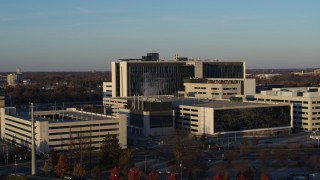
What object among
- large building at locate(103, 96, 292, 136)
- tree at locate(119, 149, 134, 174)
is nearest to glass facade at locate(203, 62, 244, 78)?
large building at locate(103, 96, 292, 136)

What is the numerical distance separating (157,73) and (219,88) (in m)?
9.93

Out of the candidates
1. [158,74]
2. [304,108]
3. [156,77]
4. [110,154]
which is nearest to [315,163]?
[110,154]

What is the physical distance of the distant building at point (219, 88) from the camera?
6519 centimetres

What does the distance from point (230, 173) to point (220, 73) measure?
43.2 m

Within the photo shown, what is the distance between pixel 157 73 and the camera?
71.1 meters

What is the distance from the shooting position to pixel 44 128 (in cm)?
4069

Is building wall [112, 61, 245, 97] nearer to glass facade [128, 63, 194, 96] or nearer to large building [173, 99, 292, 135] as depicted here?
glass facade [128, 63, 194, 96]

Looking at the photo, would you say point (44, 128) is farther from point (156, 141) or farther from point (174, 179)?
point (174, 179)

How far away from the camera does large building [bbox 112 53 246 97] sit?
69375 mm

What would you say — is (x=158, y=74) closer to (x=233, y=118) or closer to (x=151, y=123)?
(x=151, y=123)

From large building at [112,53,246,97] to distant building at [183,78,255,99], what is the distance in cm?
360

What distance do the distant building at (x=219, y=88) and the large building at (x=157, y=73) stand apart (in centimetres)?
360

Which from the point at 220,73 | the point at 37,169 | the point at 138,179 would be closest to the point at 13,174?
the point at 37,169

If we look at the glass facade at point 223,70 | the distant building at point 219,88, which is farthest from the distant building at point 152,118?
the glass facade at point 223,70
